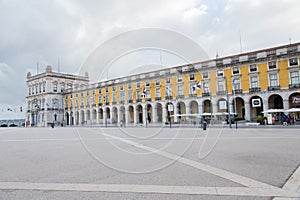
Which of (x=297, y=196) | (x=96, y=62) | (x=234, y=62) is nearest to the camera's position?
(x=297, y=196)

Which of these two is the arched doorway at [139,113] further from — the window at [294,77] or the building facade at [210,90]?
the window at [294,77]

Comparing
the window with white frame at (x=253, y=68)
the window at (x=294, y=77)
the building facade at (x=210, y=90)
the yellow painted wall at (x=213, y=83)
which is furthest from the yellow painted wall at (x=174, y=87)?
the window at (x=294, y=77)

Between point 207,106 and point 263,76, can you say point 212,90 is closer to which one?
point 207,106

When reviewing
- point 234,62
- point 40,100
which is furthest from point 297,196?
point 40,100

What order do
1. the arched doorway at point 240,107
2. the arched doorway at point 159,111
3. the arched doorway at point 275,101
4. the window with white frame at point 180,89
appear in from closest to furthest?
the arched doorway at point 275,101
the arched doorway at point 240,107
the window with white frame at point 180,89
the arched doorway at point 159,111

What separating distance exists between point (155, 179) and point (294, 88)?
34.6 metres

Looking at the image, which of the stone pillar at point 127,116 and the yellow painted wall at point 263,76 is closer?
the yellow painted wall at point 263,76

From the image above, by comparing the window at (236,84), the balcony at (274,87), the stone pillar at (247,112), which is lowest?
the stone pillar at (247,112)

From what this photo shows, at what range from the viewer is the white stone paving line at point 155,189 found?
13.2ft

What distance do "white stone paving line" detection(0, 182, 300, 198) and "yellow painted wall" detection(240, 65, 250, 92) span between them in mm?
36165

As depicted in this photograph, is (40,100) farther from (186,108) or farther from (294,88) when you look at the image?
(294,88)

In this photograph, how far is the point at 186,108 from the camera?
43562 mm

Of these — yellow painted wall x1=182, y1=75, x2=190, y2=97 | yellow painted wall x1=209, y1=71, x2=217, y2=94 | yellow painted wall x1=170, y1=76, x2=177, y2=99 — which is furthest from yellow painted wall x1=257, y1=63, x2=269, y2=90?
yellow painted wall x1=170, y1=76, x2=177, y2=99

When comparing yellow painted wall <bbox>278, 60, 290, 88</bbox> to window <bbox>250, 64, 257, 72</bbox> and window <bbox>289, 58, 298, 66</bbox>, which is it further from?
window <bbox>250, 64, 257, 72</bbox>
